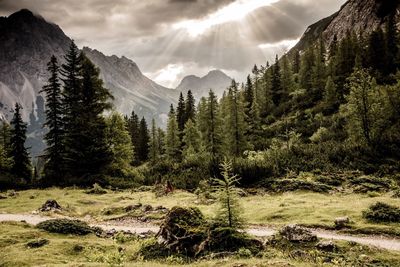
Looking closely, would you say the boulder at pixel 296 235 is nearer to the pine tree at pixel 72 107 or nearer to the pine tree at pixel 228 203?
the pine tree at pixel 228 203

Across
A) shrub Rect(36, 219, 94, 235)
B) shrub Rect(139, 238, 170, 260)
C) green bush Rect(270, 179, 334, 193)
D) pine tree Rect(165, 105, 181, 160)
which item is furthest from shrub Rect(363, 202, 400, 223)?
pine tree Rect(165, 105, 181, 160)

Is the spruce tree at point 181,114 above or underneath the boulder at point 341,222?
above

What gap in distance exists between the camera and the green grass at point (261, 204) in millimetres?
22034

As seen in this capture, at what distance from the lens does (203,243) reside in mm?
16062

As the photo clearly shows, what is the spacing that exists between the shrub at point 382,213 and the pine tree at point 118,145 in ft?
102

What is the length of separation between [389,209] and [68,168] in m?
35.9

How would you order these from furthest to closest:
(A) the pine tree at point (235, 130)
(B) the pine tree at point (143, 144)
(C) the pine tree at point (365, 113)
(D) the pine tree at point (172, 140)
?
(B) the pine tree at point (143, 144), (D) the pine tree at point (172, 140), (A) the pine tree at point (235, 130), (C) the pine tree at point (365, 113)

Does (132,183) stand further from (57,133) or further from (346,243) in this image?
(346,243)

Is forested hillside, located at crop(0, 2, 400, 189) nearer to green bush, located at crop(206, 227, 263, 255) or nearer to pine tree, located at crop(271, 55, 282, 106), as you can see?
green bush, located at crop(206, 227, 263, 255)

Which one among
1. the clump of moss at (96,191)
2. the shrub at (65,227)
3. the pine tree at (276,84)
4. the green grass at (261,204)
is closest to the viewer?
the shrub at (65,227)

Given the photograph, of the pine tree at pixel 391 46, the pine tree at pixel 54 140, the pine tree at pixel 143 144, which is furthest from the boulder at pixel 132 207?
the pine tree at pixel 391 46

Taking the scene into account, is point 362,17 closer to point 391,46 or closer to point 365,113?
point 391,46

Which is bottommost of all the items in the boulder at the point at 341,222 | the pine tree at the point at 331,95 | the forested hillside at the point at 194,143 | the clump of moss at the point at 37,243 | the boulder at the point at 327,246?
the boulder at the point at 327,246

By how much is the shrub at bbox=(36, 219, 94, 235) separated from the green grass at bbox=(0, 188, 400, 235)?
5174 millimetres
